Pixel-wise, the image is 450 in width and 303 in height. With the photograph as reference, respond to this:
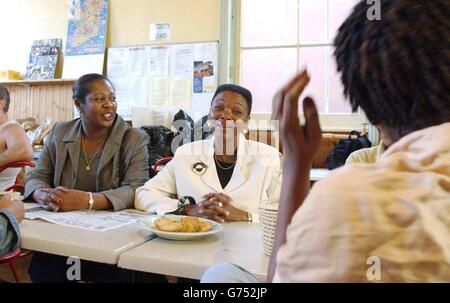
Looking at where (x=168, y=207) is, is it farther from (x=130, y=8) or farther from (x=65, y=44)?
(x=65, y=44)

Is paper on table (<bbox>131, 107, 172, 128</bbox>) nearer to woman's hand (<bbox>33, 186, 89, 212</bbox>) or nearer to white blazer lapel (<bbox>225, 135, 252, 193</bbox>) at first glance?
white blazer lapel (<bbox>225, 135, 252, 193</bbox>)

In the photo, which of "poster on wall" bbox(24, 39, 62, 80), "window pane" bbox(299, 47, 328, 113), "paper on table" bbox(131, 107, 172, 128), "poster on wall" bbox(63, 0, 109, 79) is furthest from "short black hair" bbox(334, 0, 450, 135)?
"poster on wall" bbox(24, 39, 62, 80)

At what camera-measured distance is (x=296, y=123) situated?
58cm

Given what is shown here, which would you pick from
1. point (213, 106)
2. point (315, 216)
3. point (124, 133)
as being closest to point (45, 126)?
point (124, 133)

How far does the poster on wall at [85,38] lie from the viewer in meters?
4.33

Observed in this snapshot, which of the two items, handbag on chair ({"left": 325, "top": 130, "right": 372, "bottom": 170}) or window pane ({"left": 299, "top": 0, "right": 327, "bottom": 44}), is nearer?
handbag on chair ({"left": 325, "top": 130, "right": 372, "bottom": 170})

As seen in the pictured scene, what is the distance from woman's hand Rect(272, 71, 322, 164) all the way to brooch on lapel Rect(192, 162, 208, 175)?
1137 mm

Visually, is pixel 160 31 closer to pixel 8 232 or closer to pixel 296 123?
pixel 8 232

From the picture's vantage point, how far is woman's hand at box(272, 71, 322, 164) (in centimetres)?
57

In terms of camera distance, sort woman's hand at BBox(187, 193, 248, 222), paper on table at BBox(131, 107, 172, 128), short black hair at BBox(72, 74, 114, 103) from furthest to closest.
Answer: paper on table at BBox(131, 107, 172, 128) < short black hair at BBox(72, 74, 114, 103) < woman's hand at BBox(187, 193, 248, 222)

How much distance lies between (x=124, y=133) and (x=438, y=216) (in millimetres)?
1609

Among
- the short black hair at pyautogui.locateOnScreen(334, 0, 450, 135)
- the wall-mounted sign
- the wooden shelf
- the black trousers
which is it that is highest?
the wall-mounted sign

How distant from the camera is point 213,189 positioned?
5.49 ft

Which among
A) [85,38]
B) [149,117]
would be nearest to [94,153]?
[149,117]
